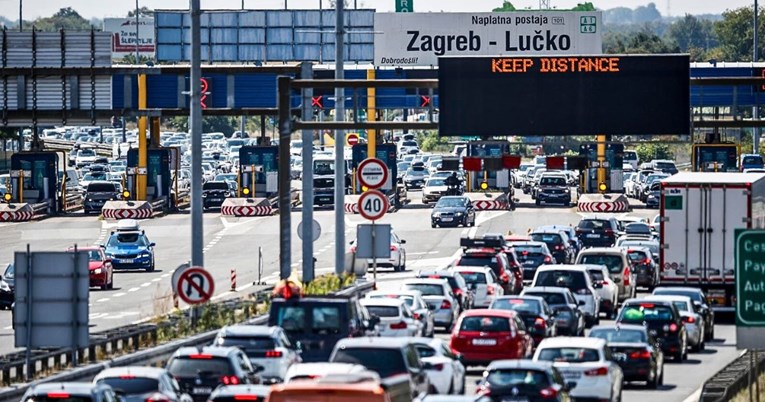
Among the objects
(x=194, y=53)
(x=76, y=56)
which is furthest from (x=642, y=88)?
(x=76, y=56)

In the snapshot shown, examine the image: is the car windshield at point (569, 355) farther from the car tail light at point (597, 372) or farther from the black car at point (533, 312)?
the black car at point (533, 312)

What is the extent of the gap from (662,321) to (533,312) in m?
2.42

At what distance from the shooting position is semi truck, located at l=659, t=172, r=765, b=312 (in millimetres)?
45219

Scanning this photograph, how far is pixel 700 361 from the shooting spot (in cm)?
3869

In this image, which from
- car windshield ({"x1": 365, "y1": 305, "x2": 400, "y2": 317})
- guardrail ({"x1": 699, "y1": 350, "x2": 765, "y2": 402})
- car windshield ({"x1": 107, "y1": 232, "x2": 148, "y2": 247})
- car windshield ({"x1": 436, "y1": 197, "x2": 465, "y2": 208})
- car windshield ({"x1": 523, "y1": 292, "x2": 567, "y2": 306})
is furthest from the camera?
car windshield ({"x1": 436, "y1": 197, "x2": 465, "y2": 208})

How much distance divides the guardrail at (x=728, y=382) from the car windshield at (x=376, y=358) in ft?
14.4

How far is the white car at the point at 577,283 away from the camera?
43688mm

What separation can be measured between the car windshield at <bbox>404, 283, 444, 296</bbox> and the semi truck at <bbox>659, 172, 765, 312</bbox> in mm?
6520

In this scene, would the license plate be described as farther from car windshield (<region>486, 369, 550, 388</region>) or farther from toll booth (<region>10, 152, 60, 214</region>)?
toll booth (<region>10, 152, 60, 214</region>)

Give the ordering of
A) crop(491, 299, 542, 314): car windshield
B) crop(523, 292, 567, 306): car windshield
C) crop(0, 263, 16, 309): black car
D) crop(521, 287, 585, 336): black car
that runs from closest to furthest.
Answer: crop(491, 299, 542, 314): car windshield
crop(521, 287, 585, 336): black car
crop(523, 292, 567, 306): car windshield
crop(0, 263, 16, 309): black car

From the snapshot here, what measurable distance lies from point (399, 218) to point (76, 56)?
28516 millimetres

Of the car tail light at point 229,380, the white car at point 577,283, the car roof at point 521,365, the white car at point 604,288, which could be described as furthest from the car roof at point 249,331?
Result: the white car at point 604,288

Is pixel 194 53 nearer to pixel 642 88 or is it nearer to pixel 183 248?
pixel 642 88

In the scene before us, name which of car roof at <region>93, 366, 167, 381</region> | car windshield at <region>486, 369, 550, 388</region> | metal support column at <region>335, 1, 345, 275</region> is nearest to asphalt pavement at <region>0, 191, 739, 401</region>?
metal support column at <region>335, 1, 345, 275</region>
